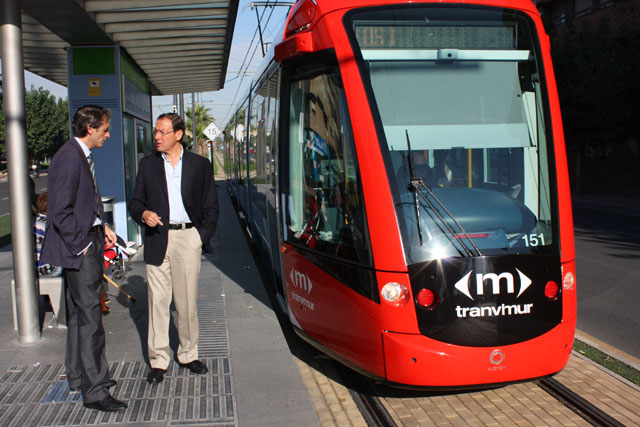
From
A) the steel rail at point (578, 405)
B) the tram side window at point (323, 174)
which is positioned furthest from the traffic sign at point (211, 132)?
the steel rail at point (578, 405)

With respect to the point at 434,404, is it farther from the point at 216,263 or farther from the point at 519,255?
the point at 216,263

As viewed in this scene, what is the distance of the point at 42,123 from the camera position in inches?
2931

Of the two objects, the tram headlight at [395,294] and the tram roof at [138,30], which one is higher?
the tram roof at [138,30]

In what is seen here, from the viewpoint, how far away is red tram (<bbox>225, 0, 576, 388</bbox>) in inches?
162

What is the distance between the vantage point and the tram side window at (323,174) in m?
4.48

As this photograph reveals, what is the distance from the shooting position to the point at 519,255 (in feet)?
13.9

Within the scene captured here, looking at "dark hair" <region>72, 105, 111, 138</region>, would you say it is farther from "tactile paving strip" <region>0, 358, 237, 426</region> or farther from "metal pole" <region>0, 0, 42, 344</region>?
"tactile paving strip" <region>0, 358, 237, 426</region>

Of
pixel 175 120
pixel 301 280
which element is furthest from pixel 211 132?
pixel 175 120

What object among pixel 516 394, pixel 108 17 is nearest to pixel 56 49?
pixel 108 17

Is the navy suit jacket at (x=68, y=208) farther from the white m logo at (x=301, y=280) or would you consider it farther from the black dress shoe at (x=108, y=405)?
the white m logo at (x=301, y=280)

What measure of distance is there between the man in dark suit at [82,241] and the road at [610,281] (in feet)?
15.5

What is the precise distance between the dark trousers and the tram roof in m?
4.38

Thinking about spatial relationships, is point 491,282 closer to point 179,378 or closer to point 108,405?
point 179,378

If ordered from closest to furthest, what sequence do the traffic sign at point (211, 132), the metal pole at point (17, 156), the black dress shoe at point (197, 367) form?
the black dress shoe at point (197, 367) → the metal pole at point (17, 156) → the traffic sign at point (211, 132)
